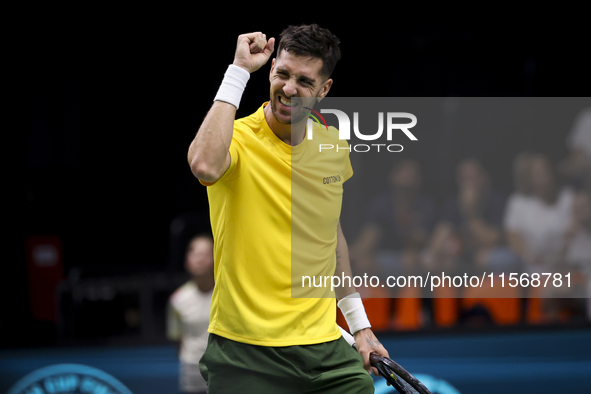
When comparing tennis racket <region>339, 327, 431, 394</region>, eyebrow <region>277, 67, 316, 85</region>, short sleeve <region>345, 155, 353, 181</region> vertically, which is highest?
eyebrow <region>277, 67, 316, 85</region>

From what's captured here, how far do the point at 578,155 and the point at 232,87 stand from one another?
2.33 m

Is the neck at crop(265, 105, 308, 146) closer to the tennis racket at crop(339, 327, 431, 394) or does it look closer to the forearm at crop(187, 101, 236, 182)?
the forearm at crop(187, 101, 236, 182)

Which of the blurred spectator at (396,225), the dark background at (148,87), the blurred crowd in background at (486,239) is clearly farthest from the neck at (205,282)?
the blurred spectator at (396,225)

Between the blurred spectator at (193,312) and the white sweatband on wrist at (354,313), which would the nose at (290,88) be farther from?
the blurred spectator at (193,312)

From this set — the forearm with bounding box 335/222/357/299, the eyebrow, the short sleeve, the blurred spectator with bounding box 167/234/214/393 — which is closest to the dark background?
the blurred spectator with bounding box 167/234/214/393

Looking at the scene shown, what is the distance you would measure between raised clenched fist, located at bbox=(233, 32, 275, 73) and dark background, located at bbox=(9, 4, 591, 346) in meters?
2.01

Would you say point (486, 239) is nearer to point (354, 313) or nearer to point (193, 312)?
point (354, 313)

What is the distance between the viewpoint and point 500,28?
4.45 m

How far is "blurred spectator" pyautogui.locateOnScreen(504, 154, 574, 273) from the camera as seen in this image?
11.3 feet

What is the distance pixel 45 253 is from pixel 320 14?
2.68 meters

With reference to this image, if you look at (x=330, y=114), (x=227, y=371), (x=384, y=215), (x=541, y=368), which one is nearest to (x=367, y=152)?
(x=330, y=114)

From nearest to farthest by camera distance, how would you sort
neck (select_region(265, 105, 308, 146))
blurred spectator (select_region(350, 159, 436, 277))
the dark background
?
neck (select_region(265, 105, 308, 146)) < blurred spectator (select_region(350, 159, 436, 277)) < the dark background

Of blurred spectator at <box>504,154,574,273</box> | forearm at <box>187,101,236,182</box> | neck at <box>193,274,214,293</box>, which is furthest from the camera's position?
neck at <box>193,274,214,293</box>

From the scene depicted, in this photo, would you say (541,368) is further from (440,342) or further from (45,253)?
(45,253)
